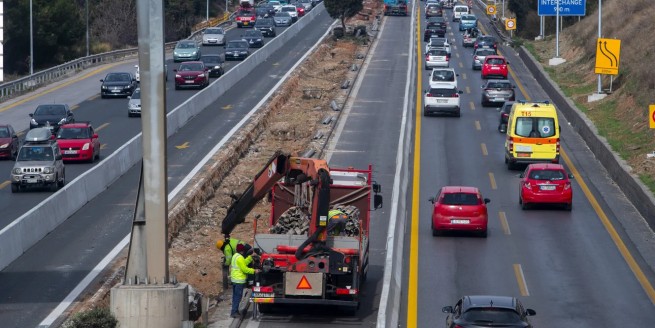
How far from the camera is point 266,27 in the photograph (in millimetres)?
99062

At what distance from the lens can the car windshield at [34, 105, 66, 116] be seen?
177ft

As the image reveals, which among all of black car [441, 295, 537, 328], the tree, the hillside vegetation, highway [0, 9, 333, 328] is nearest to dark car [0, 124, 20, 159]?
highway [0, 9, 333, 328]

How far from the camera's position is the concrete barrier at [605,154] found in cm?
3562

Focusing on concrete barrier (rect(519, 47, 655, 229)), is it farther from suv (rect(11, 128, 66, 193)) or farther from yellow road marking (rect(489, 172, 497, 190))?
suv (rect(11, 128, 66, 193))

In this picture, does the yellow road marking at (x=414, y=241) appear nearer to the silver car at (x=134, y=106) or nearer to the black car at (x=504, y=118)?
the black car at (x=504, y=118)

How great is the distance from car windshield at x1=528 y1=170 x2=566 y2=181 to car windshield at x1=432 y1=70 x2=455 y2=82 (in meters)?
25.2

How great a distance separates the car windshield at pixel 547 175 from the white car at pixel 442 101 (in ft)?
62.4

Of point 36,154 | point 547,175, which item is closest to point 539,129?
point 547,175

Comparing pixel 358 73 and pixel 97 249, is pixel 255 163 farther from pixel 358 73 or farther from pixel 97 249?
pixel 358 73

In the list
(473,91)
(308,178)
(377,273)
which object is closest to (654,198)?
(377,273)

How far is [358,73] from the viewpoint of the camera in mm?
73062

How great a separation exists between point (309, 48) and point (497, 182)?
4954 centimetres

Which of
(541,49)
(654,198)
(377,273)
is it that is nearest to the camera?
(377,273)

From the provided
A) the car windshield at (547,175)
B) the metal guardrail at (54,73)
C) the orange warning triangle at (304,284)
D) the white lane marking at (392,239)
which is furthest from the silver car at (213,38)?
the orange warning triangle at (304,284)
